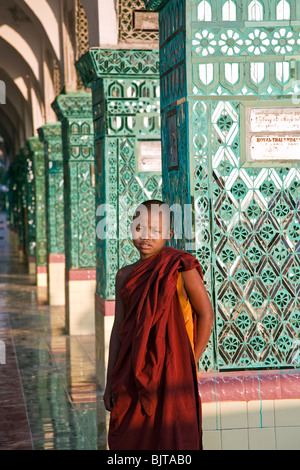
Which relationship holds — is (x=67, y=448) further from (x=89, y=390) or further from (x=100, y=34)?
(x=100, y=34)

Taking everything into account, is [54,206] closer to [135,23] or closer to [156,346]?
[135,23]

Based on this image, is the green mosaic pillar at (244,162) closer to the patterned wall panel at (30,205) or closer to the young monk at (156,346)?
the young monk at (156,346)

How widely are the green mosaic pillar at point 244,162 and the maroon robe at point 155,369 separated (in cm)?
78

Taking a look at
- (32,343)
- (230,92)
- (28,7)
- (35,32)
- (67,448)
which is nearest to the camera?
(230,92)

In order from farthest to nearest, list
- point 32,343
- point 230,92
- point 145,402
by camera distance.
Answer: point 32,343 → point 230,92 → point 145,402

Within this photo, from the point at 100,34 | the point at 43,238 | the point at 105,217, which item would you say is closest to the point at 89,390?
the point at 105,217

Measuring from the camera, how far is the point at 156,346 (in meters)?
3.01

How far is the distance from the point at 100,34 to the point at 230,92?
8.54 feet

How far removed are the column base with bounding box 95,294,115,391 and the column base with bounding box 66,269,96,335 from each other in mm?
2275

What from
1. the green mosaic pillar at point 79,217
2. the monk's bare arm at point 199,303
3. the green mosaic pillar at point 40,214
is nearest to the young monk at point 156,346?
the monk's bare arm at point 199,303

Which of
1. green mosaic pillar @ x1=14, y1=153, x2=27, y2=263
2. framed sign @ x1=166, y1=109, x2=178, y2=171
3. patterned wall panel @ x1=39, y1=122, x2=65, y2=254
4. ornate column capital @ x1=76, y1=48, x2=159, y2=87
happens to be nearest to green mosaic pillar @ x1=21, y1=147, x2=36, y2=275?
green mosaic pillar @ x1=14, y1=153, x2=27, y2=263

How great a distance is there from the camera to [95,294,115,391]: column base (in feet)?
21.0

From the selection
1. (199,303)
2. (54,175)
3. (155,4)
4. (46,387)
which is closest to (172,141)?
(155,4)

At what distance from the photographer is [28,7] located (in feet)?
30.1
